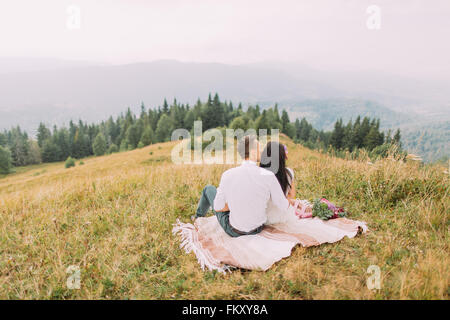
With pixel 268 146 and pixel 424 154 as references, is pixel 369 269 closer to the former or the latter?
pixel 268 146

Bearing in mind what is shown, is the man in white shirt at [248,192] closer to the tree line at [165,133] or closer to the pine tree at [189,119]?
the tree line at [165,133]

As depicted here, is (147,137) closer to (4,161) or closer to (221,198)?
(4,161)

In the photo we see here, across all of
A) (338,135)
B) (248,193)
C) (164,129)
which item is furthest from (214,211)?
(338,135)

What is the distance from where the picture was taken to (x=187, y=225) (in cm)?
438

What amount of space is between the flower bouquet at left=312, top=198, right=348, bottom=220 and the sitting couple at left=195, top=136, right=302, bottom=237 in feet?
3.02

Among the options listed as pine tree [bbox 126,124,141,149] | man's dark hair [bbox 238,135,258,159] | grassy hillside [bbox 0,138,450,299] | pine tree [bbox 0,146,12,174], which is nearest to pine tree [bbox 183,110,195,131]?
pine tree [bbox 126,124,141,149]

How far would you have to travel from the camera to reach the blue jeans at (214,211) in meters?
3.90

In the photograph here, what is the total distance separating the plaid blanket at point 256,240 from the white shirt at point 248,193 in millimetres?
343

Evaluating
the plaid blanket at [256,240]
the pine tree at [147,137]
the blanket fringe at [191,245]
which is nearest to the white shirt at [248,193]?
the plaid blanket at [256,240]

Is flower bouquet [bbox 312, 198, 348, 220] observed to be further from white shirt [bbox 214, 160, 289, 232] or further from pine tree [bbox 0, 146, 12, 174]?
pine tree [bbox 0, 146, 12, 174]

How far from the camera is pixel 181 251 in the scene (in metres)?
3.75

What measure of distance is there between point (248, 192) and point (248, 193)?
0.05ft
